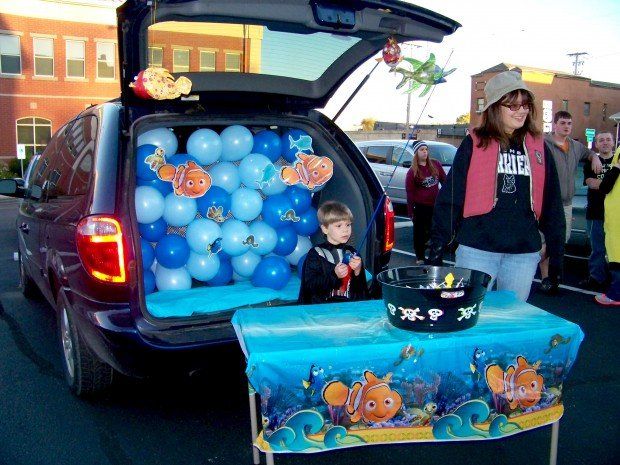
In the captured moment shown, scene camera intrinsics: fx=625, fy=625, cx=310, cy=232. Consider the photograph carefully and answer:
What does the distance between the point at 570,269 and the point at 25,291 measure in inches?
247

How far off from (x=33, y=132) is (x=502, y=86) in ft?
103

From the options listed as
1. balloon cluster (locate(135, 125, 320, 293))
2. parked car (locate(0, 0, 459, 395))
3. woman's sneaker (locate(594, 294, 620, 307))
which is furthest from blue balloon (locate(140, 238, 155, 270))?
woman's sneaker (locate(594, 294, 620, 307))

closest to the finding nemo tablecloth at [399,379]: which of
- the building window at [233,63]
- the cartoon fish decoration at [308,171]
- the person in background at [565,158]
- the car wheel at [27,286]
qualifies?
the building window at [233,63]

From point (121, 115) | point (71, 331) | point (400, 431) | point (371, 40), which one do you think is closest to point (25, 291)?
point (71, 331)

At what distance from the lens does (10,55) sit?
2920 centimetres

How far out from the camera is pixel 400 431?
244cm

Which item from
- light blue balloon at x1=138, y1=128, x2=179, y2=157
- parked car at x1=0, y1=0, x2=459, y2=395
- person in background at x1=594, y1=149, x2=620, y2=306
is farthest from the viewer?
person in background at x1=594, y1=149, x2=620, y2=306

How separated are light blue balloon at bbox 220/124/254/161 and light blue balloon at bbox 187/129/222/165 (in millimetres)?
89

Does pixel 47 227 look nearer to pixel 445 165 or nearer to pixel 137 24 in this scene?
pixel 137 24

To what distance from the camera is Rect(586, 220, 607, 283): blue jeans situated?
6781 mm

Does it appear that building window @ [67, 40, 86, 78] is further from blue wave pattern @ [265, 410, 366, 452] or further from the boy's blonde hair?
blue wave pattern @ [265, 410, 366, 452]

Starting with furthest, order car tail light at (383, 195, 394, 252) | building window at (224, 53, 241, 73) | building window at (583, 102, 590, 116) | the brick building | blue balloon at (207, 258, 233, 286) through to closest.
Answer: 1. building window at (583, 102, 590, 116)
2. the brick building
3. blue balloon at (207, 258, 233, 286)
4. car tail light at (383, 195, 394, 252)
5. building window at (224, 53, 241, 73)

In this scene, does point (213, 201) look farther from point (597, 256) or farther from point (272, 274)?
point (597, 256)

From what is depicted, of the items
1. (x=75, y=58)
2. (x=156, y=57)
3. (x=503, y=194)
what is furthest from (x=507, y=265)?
(x=75, y=58)
